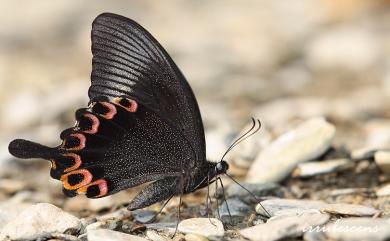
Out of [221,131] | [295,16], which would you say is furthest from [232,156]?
[295,16]

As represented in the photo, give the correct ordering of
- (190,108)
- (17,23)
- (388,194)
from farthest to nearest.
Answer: (17,23) < (388,194) < (190,108)

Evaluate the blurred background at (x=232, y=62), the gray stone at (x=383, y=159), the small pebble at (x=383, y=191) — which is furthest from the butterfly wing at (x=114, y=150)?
the blurred background at (x=232, y=62)

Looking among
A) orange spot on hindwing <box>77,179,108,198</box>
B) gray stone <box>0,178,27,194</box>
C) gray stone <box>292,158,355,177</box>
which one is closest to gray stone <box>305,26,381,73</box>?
gray stone <box>292,158,355,177</box>

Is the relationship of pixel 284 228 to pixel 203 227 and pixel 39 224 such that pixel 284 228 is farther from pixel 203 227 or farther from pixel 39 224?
pixel 39 224

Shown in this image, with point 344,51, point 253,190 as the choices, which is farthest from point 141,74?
point 344,51

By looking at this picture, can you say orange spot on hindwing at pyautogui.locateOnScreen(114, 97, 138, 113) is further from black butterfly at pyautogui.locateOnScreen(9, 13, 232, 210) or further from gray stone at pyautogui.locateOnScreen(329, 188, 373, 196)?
gray stone at pyautogui.locateOnScreen(329, 188, 373, 196)

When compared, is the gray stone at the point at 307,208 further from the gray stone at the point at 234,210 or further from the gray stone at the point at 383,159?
the gray stone at the point at 383,159

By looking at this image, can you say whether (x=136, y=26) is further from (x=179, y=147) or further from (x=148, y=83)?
(x=179, y=147)
